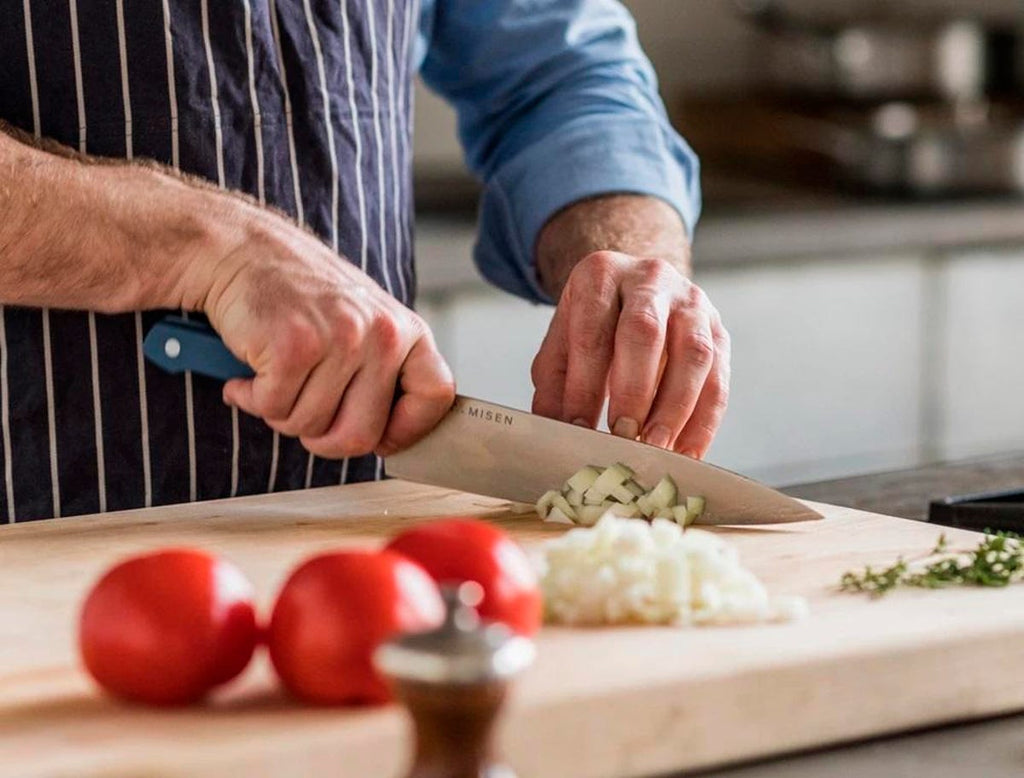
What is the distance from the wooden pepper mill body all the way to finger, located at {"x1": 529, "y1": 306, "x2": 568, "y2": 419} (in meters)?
0.72

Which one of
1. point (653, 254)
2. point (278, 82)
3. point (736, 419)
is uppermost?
point (278, 82)

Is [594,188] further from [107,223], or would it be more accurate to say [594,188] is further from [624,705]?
[624,705]

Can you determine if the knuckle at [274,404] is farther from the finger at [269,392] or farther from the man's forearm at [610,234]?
the man's forearm at [610,234]

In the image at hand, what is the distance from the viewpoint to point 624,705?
33.3 inches

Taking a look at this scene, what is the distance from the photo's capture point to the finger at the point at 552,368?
1370 mm

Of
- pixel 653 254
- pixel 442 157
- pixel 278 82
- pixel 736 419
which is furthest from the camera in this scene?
pixel 442 157

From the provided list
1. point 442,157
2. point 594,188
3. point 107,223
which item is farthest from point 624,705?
point 442,157

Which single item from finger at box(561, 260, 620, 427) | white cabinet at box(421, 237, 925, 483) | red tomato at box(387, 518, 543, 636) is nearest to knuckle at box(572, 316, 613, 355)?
finger at box(561, 260, 620, 427)

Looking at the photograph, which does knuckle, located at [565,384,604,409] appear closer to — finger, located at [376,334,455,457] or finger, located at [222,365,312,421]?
finger, located at [376,334,455,457]

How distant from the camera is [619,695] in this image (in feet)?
2.77

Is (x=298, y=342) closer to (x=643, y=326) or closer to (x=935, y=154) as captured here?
(x=643, y=326)

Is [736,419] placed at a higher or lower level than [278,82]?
lower

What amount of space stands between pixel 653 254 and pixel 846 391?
4.39ft

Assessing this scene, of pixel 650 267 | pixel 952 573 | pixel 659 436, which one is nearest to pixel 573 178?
pixel 650 267
